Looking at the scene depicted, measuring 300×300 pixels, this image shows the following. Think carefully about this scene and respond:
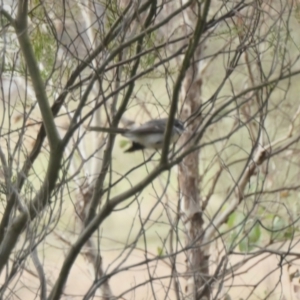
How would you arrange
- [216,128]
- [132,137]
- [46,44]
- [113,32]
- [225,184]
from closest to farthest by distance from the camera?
[113,32] → [46,44] → [132,137] → [216,128] → [225,184]

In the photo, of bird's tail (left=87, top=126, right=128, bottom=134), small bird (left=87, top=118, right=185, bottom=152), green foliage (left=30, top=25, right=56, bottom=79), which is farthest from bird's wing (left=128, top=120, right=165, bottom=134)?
green foliage (left=30, top=25, right=56, bottom=79)

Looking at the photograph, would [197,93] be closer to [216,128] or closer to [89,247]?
[216,128]

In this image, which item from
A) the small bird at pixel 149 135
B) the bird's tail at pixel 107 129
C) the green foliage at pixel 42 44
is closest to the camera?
the bird's tail at pixel 107 129

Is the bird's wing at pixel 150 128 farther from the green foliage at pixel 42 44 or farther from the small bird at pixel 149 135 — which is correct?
the green foliage at pixel 42 44

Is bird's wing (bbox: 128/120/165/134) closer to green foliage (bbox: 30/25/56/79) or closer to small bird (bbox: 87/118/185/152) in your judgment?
small bird (bbox: 87/118/185/152)

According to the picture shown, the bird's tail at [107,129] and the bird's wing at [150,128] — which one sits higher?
the bird's wing at [150,128]

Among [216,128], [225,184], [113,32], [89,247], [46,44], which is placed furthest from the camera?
[225,184]

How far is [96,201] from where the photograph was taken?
256 centimetres

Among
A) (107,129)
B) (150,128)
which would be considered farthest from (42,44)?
(150,128)

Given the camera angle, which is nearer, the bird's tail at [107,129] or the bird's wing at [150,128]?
the bird's tail at [107,129]

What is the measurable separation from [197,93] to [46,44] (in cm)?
196

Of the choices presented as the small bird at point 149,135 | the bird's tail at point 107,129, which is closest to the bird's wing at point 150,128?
the small bird at point 149,135

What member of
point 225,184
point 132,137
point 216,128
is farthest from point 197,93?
point 132,137

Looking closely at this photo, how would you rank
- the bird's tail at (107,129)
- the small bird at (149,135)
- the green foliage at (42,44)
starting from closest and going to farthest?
the bird's tail at (107,129)
the green foliage at (42,44)
the small bird at (149,135)
